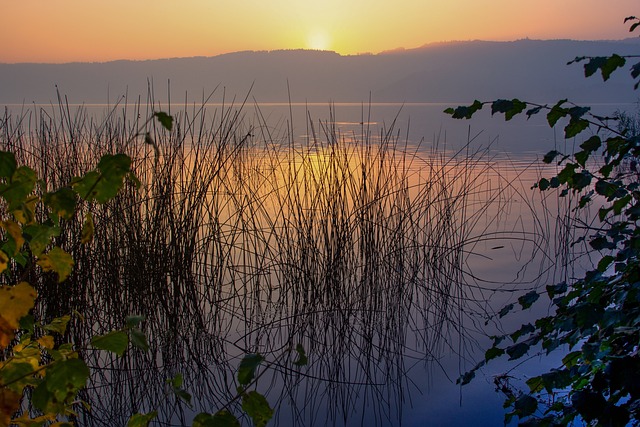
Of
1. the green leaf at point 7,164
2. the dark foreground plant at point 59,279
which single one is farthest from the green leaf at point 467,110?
the green leaf at point 7,164

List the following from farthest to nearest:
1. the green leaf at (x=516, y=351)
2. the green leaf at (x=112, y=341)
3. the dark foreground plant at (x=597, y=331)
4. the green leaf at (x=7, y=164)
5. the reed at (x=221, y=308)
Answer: the reed at (x=221, y=308) → the green leaf at (x=516, y=351) → the dark foreground plant at (x=597, y=331) → the green leaf at (x=112, y=341) → the green leaf at (x=7, y=164)

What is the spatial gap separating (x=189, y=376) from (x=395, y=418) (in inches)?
26.4

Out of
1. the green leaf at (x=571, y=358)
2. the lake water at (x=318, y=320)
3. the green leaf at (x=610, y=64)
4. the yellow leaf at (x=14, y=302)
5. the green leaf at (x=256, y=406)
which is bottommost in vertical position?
the lake water at (x=318, y=320)

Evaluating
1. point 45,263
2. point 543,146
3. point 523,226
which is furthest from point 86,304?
point 543,146

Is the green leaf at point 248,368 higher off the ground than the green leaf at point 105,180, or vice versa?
the green leaf at point 105,180

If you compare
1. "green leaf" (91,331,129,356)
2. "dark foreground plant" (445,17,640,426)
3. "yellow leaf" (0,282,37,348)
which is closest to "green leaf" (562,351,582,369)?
"dark foreground plant" (445,17,640,426)

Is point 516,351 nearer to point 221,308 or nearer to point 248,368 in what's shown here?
point 248,368

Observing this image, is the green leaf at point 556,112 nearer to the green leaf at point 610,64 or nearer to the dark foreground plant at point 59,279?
the green leaf at point 610,64

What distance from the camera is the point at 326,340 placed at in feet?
7.50

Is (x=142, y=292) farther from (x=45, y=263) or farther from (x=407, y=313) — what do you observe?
(x=45, y=263)

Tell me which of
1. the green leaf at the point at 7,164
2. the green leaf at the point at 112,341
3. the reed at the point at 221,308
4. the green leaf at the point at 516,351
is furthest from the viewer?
the reed at the point at 221,308

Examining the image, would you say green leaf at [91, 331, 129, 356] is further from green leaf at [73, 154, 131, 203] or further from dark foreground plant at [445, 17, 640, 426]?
dark foreground plant at [445, 17, 640, 426]

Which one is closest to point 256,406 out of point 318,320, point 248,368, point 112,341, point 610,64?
point 248,368

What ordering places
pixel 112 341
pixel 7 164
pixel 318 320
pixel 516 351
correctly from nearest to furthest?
1. pixel 7 164
2. pixel 112 341
3. pixel 516 351
4. pixel 318 320
